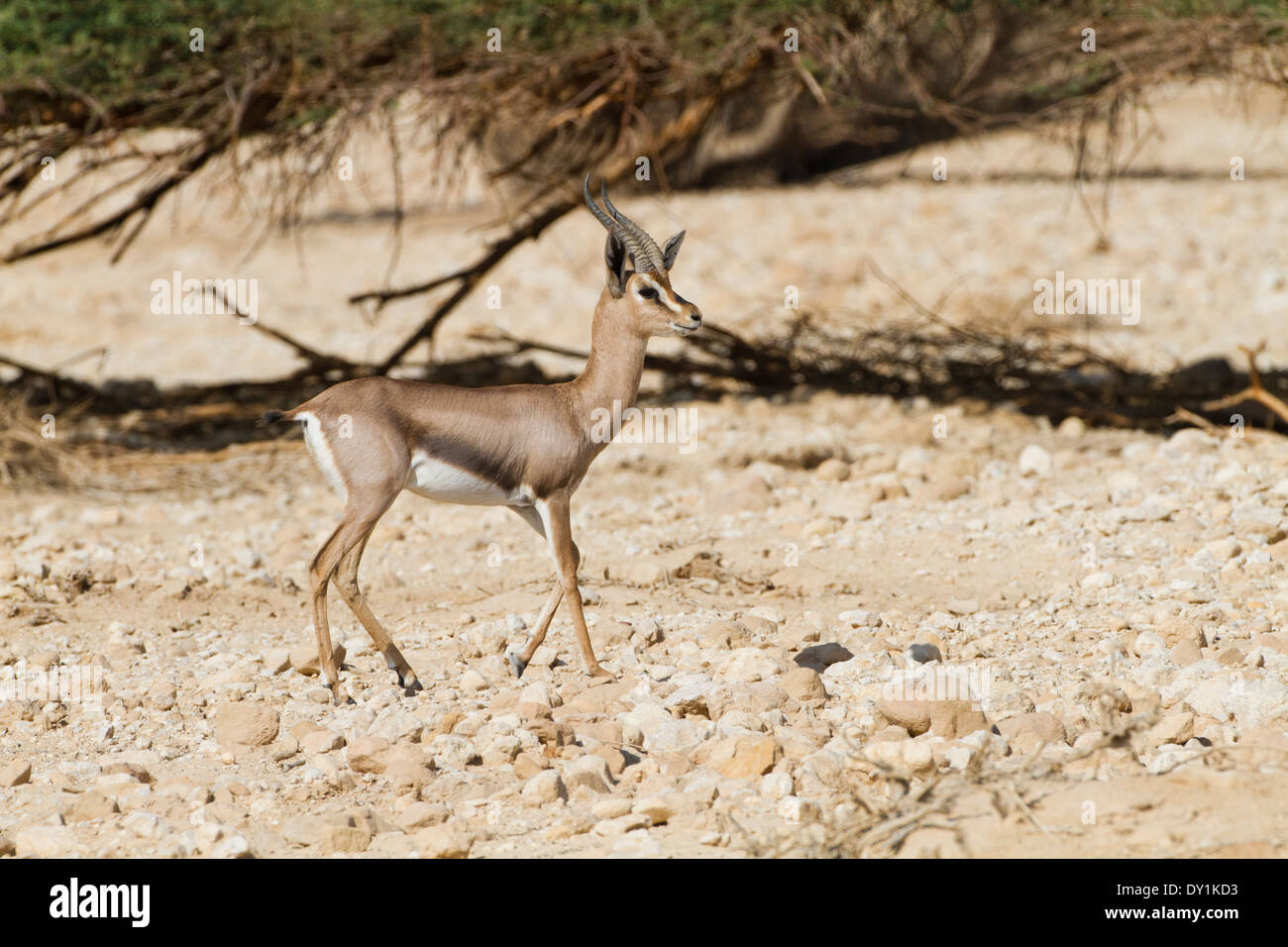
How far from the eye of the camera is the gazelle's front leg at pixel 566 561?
6.40 m

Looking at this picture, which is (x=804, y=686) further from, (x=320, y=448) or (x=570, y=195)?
(x=570, y=195)

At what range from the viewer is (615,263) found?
6.57 meters

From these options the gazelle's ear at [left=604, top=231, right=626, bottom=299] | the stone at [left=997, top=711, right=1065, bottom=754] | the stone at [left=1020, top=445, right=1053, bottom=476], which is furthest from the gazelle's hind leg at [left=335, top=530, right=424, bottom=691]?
the stone at [left=1020, top=445, right=1053, bottom=476]

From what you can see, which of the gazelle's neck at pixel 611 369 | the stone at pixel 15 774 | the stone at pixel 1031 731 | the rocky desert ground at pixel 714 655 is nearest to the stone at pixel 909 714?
the rocky desert ground at pixel 714 655

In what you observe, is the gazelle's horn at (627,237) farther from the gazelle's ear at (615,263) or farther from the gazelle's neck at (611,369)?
the gazelle's neck at (611,369)

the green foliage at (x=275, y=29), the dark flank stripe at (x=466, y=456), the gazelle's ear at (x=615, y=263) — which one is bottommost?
the dark flank stripe at (x=466, y=456)

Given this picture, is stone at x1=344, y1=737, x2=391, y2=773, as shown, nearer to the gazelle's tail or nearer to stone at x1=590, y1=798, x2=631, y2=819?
stone at x1=590, y1=798, x2=631, y2=819

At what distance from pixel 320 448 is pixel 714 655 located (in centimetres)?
182

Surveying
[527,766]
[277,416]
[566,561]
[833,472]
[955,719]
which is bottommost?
[527,766]

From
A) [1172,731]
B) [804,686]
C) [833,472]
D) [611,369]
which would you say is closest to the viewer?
[1172,731]

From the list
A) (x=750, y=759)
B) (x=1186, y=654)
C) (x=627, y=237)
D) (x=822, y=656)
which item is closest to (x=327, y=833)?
(x=750, y=759)

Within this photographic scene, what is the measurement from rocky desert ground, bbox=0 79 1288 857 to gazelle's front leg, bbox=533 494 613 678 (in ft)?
0.41

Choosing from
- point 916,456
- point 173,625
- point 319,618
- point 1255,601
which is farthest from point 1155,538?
point 173,625

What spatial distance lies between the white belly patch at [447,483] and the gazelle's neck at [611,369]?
0.63 m
